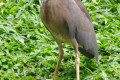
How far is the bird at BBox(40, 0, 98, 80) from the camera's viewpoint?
5945mm

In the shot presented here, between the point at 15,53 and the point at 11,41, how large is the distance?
39 centimetres

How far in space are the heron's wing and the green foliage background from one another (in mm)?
481

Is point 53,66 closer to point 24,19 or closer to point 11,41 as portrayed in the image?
point 11,41

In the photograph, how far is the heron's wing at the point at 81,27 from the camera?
6.07 metres

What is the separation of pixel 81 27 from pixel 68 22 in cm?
38

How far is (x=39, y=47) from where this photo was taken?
7.55m

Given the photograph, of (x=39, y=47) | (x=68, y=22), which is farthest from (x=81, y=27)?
(x=39, y=47)

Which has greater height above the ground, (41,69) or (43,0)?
(43,0)

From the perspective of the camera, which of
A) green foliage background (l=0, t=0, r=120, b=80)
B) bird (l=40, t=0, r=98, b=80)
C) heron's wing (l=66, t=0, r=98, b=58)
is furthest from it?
green foliage background (l=0, t=0, r=120, b=80)

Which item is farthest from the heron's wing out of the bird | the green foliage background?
the green foliage background

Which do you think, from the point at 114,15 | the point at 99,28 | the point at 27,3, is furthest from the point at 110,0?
the point at 27,3

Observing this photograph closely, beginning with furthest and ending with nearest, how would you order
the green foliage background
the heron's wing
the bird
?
the green foliage background < the heron's wing < the bird

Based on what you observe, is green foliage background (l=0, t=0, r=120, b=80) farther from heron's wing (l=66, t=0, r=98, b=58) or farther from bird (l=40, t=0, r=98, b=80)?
bird (l=40, t=0, r=98, b=80)

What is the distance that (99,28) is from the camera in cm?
861
